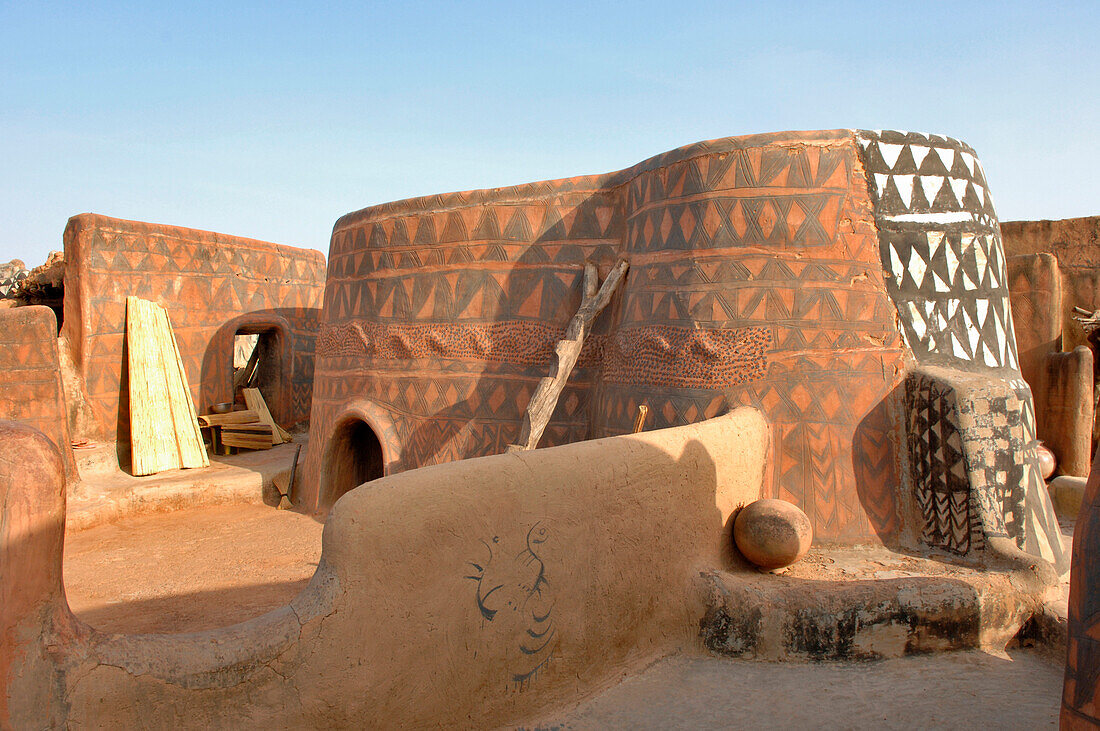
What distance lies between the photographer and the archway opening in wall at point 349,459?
9328mm

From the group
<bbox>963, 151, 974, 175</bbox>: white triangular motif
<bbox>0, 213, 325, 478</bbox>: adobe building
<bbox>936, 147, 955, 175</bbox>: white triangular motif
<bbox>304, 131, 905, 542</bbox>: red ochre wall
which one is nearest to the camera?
<bbox>304, 131, 905, 542</bbox>: red ochre wall

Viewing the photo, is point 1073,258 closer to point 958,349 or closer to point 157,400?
point 958,349

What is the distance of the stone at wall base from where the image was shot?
30.6 feet

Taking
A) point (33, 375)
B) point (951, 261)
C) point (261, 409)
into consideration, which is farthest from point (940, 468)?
point (261, 409)

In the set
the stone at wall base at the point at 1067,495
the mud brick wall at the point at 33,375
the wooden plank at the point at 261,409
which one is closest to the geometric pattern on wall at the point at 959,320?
the stone at wall base at the point at 1067,495

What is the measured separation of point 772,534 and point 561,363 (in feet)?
8.77

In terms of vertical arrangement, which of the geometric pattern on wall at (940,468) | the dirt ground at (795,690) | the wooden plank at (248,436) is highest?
the geometric pattern on wall at (940,468)

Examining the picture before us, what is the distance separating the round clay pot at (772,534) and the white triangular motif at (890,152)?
2933 mm

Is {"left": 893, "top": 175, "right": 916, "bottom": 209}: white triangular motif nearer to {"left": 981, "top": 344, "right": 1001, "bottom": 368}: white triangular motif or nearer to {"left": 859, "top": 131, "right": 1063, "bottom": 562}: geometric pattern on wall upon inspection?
{"left": 859, "top": 131, "right": 1063, "bottom": 562}: geometric pattern on wall

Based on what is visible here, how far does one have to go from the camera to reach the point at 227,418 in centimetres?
1229

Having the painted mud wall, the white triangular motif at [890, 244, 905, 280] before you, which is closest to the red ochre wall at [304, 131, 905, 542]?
the white triangular motif at [890, 244, 905, 280]

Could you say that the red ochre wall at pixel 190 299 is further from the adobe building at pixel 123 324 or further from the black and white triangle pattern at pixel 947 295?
the black and white triangle pattern at pixel 947 295

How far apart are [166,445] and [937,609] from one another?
997cm

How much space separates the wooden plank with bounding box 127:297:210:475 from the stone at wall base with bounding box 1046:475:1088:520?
38.7 ft
